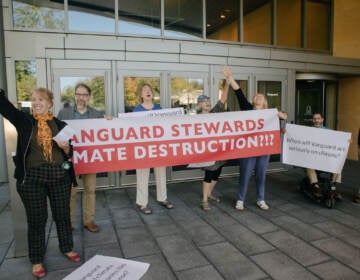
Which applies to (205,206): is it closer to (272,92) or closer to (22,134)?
(22,134)

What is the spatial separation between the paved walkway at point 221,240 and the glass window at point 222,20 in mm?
3911

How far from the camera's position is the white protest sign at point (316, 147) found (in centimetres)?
457

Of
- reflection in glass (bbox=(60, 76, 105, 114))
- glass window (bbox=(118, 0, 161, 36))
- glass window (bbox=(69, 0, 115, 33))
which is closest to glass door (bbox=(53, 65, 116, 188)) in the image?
reflection in glass (bbox=(60, 76, 105, 114))

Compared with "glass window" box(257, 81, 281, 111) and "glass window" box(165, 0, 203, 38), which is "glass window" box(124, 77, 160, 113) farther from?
"glass window" box(257, 81, 281, 111)

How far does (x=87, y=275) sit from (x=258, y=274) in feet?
5.33

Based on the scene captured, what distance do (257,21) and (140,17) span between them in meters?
3.08

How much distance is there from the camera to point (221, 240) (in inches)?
140

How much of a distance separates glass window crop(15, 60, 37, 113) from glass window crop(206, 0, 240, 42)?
12.7ft

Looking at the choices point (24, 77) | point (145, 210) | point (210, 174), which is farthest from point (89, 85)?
point (210, 174)

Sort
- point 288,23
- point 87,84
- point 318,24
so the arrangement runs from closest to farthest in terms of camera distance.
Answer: point 87,84 → point 288,23 → point 318,24

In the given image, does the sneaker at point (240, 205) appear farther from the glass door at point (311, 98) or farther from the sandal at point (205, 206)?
the glass door at point (311, 98)

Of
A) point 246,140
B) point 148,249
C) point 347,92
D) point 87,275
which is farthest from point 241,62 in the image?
point 87,275

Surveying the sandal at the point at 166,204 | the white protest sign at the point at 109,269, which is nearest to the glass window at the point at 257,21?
the sandal at the point at 166,204

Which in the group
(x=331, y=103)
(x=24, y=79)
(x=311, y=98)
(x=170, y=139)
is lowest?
(x=170, y=139)
